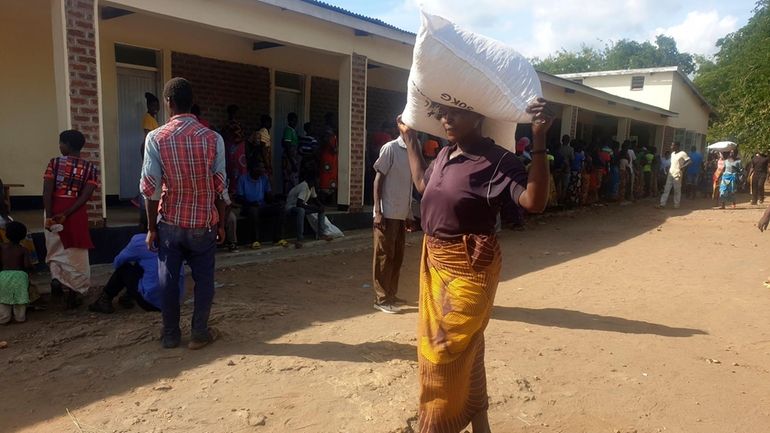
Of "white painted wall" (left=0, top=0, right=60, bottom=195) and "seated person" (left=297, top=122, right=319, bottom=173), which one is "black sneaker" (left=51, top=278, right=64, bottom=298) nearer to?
"white painted wall" (left=0, top=0, right=60, bottom=195)

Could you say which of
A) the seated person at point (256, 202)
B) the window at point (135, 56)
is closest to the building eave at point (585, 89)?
the seated person at point (256, 202)

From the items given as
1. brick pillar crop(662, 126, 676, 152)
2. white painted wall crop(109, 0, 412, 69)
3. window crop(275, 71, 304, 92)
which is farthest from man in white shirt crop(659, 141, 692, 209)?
window crop(275, 71, 304, 92)

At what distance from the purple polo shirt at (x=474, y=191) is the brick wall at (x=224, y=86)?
7.20 m

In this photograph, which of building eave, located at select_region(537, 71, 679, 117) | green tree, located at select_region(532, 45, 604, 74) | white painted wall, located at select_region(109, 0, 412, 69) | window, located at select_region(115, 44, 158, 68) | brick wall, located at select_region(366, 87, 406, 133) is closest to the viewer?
white painted wall, located at select_region(109, 0, 412, 69)

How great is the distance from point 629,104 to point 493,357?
16.0m

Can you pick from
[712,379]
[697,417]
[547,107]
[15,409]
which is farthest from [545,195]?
[15,409]

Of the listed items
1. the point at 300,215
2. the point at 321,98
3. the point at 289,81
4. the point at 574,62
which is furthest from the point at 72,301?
the point at 574,62

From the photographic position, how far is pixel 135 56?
26.5 ft

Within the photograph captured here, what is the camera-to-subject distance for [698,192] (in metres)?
19.6

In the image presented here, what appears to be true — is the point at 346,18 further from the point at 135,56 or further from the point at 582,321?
the point at 582,321

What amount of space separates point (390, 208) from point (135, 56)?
532 cm

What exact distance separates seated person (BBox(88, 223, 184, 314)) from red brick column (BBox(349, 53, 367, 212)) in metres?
4.59

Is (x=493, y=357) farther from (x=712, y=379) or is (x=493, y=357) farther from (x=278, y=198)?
(x=278, y=198)

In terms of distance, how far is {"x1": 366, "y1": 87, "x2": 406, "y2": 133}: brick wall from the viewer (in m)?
12.2
